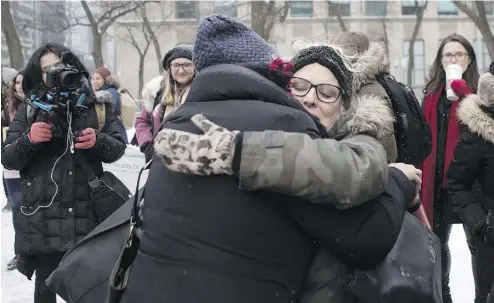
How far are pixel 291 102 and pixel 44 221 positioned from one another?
8.35ft

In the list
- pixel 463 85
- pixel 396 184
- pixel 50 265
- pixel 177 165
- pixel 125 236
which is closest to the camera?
pixel 177 165

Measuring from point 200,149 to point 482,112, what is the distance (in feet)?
8.37

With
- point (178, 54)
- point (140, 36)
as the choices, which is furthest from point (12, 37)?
point (140, 36)

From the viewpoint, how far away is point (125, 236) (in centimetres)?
180

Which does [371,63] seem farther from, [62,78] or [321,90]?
[62,78]

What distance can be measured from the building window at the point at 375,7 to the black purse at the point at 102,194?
132 ft

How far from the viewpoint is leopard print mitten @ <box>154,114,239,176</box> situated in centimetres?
147

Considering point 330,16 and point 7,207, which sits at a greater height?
point 330,16

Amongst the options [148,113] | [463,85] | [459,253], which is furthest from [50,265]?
[459,253]

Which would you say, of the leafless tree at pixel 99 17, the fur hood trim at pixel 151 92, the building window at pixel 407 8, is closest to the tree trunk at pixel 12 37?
the leafless tree at pixel 99 17

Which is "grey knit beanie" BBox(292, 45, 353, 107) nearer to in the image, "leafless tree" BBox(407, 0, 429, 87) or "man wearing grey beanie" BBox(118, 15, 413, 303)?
"man wearing grey beanie" BBox(118, 15, 413, 303)

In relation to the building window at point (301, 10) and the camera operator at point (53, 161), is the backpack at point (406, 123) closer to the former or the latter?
the camera operator at point (53, 161)

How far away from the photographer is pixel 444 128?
468 cm

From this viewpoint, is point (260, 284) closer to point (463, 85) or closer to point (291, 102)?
point (291, 102)
